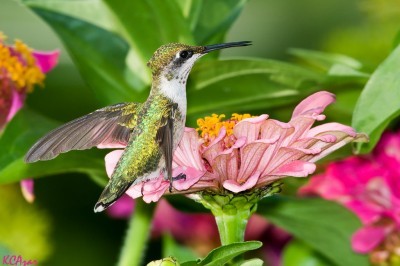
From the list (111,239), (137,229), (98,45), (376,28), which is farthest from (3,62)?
(376,28)

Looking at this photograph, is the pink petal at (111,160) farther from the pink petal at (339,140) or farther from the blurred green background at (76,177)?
the blurred green background at (76,177)

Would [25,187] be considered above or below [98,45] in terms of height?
below

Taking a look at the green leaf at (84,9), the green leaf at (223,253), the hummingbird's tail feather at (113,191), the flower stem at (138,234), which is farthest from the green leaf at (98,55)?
the green leaf at (223,253)

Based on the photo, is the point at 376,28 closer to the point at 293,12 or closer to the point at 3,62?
the point at 3,62

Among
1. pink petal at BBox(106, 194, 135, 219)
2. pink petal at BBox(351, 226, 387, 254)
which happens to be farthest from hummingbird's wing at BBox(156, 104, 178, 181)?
pink petal at BBox(106, 194, 135, 219)

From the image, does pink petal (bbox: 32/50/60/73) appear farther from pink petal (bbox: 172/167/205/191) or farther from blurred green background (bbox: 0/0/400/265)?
pink petal (bbox: 172/167/205/191)
